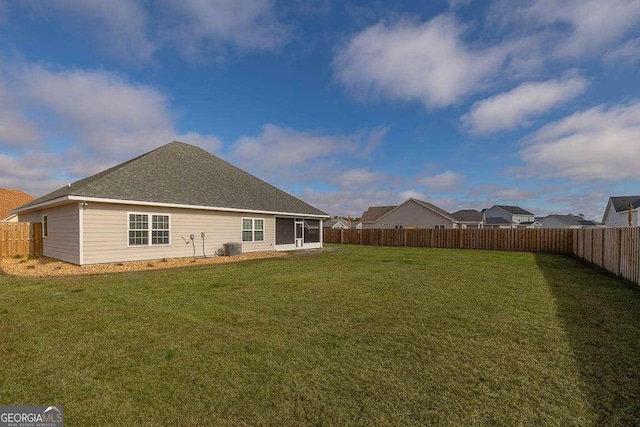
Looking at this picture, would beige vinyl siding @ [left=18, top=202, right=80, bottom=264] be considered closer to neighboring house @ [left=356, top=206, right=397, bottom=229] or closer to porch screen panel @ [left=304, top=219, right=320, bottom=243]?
porch screen panel @ [left=304, top=219, right=320, bottom=243]

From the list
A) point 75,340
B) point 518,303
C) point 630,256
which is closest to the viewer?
point 75,340

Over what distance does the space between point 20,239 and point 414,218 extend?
35185 mm

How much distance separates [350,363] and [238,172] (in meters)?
20.5

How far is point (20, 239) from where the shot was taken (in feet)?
52.5

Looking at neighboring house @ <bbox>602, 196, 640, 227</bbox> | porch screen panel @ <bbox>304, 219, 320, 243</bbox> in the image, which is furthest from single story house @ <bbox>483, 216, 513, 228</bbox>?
porch screen panel @ <bbox>304, 219, 320, 243</bbox>

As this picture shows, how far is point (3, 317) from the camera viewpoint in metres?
5.67

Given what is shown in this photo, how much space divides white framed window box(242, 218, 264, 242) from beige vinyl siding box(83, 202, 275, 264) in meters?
0.24

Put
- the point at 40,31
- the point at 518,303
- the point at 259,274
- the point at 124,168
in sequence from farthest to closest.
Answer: the point at 124,168
the point at 40,31
the point at 259,274
the point at 518,303

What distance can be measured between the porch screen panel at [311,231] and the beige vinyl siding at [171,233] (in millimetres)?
4133

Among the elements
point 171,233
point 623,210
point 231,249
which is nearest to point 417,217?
point 623,210

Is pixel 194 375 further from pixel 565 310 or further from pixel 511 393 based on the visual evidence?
pixel 565 310

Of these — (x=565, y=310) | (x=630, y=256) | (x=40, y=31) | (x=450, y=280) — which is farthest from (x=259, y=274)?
(x=40, y=31)

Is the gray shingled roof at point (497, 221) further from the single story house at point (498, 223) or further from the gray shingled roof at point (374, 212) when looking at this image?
the gray shingled roof at point (374, 212)

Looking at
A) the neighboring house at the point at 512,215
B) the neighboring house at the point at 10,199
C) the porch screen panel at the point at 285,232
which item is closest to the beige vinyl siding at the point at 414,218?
the porch screen panel at the point at 285,232
